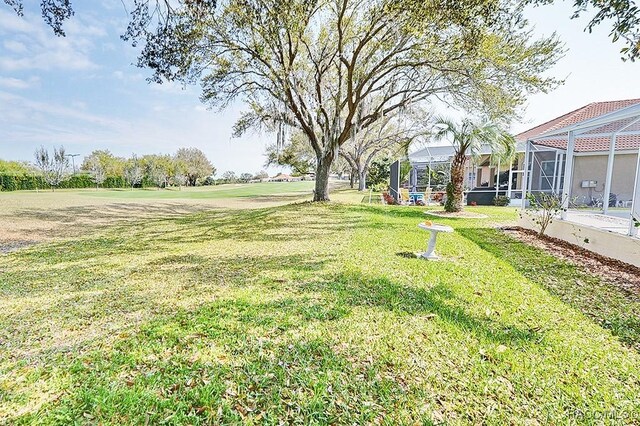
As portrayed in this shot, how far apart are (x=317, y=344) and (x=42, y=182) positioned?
47.2 metres

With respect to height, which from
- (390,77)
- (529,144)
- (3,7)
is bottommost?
(529,144)

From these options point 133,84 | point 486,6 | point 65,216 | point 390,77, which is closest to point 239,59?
point 133,84

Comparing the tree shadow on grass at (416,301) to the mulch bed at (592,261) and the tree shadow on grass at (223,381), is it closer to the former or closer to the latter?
the tree shadow on grass at (223,381)

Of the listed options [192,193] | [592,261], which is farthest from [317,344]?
[192,193]

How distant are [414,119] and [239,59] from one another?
13.0 m

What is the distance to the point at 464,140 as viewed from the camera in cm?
1271

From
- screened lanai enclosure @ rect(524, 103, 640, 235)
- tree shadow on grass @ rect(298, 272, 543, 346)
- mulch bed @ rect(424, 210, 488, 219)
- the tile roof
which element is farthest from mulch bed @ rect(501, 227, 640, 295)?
the tile roof

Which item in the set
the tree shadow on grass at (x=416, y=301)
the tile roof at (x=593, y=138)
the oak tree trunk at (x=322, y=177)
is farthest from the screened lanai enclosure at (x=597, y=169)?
the oak tree trunk at (x=322, y=177)

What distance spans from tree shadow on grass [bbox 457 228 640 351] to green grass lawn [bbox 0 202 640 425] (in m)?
0.04

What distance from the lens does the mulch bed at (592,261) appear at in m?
5.17

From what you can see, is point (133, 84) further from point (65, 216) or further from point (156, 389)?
point (156, 389)

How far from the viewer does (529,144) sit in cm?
1058

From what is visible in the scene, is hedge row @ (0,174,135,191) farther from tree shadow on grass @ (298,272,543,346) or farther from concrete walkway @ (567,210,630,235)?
concrete walkway @ (567,210,630,235)

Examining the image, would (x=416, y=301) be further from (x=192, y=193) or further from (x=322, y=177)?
(x=192, y=193)
